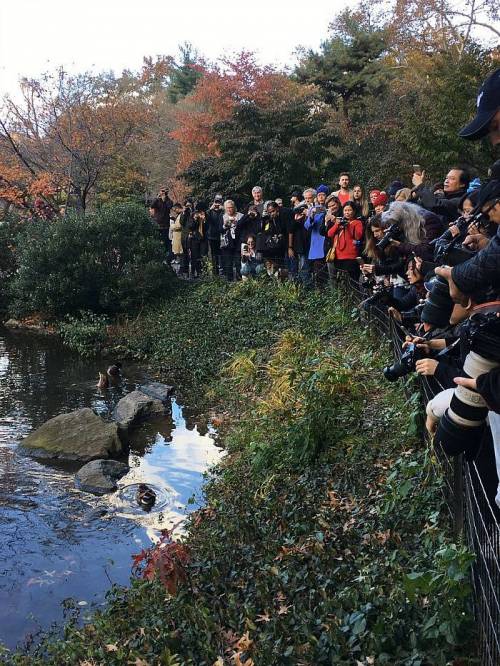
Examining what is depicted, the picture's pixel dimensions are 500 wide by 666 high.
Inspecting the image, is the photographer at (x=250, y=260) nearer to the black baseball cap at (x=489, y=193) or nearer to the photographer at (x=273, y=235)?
the photographer at (x=273, y=235)

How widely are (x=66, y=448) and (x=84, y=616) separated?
13.0ft

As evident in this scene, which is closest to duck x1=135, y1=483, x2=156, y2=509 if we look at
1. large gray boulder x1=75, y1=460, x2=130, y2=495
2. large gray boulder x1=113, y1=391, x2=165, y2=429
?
large gray boulder x1=75, y1=460, x2=130, y2=495

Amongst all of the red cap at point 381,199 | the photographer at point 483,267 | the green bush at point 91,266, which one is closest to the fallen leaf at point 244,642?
the photographer at point 483,267

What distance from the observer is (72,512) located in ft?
24.2

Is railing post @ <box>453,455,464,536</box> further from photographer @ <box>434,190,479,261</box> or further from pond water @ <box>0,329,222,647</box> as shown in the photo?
pond water @ <box>0,329,222,647</box>

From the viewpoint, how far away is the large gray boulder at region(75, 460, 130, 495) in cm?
799

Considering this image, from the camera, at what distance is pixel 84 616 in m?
5.46

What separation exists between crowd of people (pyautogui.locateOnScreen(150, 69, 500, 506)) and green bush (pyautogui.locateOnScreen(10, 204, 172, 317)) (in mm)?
1243

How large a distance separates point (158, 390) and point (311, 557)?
735 centimetres

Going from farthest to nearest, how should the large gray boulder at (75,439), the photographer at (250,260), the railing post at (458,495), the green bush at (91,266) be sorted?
the green bush at (91,266) < the photographer at (250,260) < the large gray boulder at (75,439) < the railing post at (458,495)

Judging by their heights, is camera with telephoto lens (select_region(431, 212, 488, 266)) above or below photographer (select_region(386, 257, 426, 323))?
above

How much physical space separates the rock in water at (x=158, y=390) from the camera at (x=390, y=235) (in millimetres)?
5641

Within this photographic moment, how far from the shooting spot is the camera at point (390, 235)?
7062 mm

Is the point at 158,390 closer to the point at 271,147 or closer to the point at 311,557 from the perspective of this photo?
the point at 311,557
